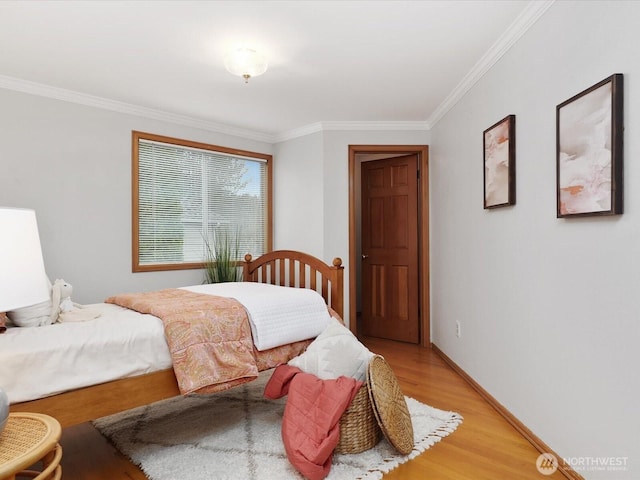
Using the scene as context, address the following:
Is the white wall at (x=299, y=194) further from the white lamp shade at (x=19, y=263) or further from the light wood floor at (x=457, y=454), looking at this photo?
the white lamp shade at (x=19, y=263)

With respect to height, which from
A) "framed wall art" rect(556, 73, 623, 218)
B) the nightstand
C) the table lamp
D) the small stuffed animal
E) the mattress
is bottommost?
the nightstand

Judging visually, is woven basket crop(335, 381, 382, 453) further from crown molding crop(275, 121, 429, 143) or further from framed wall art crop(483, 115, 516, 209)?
crown molding crop(275, 121, 429, 143)

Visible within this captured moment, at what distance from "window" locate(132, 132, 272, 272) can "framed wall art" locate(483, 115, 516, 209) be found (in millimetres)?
2728

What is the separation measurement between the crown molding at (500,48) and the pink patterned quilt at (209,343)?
2.22m

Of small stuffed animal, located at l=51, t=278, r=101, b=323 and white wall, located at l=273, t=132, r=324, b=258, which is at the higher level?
white wall, located at l=273, t=132, r=324, b=258

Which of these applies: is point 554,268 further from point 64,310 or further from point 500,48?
point 64,310

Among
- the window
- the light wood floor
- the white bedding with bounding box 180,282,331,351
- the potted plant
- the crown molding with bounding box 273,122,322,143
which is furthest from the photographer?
the crown molding with bounding box 273,122,322,143

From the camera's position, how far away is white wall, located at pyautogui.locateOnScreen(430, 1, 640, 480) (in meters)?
1.51

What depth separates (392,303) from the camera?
4.55 m

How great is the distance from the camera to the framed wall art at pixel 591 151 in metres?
1.52

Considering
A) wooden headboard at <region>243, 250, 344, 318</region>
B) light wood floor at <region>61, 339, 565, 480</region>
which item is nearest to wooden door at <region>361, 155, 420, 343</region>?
wooden headboard at <region>243, 250, 344, 318</region>

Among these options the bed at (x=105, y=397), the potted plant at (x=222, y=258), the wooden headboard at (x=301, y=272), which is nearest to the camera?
the bed at (x=105, y=397)

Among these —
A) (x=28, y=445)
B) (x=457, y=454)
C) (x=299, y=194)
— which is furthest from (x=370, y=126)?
(x=28, y=445)

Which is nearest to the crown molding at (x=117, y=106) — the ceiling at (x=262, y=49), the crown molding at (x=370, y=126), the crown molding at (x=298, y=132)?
the ceiling at (x=262, y=49)
